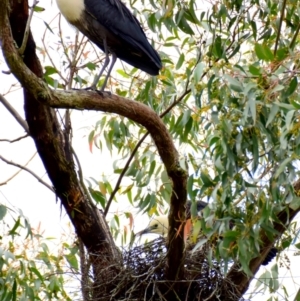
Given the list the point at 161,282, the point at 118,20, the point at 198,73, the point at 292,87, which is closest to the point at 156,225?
the point at 161,282

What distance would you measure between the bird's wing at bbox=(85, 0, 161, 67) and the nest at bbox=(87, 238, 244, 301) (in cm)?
111

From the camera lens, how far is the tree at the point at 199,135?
10.2ft

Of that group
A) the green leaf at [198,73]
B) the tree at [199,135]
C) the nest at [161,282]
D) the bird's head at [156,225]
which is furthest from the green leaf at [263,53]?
the bird's head at [156,225]

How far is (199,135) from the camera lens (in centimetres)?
470

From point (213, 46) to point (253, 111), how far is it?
3.02 feet

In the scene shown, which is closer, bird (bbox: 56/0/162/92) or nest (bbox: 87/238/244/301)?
nest (bbox: 87/238/244/301)

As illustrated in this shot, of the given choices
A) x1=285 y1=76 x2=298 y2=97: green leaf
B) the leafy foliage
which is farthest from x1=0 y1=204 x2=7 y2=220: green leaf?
x1=285 y1=76 x2=298 y2=97: green leaf

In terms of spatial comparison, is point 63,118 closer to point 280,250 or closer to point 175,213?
point 175,213

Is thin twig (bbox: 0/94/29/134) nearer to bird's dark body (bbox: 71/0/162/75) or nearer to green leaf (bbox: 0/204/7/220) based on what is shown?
green leaf (bbox: 0/204/7/220)

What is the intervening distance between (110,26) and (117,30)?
46mm

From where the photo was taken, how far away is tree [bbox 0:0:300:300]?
312 centimetres

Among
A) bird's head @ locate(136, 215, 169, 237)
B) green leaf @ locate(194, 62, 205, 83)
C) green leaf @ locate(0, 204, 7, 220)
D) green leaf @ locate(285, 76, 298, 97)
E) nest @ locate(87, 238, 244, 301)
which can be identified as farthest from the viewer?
bird's head @ locate(136, 215, 169, 237)

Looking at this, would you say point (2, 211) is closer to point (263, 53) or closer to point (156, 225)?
point (156, 225)

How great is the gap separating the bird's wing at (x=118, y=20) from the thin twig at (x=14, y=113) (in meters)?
0.65
